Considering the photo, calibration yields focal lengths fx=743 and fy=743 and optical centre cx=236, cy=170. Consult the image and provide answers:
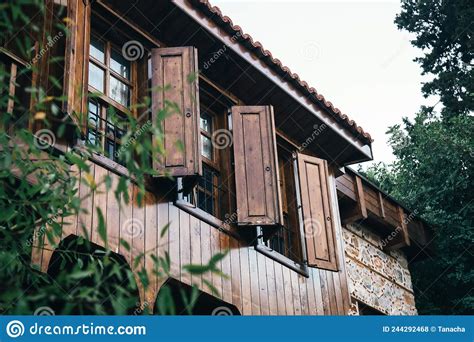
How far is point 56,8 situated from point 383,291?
629 centimetres

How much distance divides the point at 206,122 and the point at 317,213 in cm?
161

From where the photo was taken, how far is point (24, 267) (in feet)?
11.0

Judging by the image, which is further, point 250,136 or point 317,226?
point 317,226

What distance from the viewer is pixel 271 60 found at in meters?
8.01

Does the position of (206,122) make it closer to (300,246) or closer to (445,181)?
(300,246)

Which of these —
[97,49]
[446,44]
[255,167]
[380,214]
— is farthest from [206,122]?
[446,44]

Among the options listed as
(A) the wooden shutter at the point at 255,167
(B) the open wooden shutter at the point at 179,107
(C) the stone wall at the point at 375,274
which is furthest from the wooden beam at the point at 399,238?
(B) the open wooden shutter at the point at 179,107

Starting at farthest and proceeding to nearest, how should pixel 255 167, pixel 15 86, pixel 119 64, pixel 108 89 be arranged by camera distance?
1. pixel 255 167
2. pixel 119 64
3. pixel 108 89
4. pixel 15 86

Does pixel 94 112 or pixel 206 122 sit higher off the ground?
pixel 206 122

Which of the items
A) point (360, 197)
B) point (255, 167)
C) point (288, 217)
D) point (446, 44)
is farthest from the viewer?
point (446, 44)

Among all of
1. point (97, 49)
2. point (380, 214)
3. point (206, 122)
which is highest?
point (380, 214)
